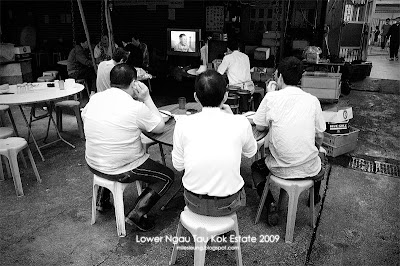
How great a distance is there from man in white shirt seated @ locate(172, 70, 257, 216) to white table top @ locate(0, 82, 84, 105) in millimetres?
2763

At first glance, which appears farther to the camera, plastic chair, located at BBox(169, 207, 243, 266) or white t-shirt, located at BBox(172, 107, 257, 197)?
plastic chair, located at BBox(169, 207, 243, 266)

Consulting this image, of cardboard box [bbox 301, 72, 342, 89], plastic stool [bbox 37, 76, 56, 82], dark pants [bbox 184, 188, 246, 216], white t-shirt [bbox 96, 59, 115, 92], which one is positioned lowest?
dark pants [bbox 184, 188, 246, 216]

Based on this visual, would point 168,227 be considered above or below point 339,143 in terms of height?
below

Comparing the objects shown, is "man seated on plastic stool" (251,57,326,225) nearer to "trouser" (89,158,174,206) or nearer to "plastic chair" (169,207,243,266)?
"plastic chair" (169,207,243,266)

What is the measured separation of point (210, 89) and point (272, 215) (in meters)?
1.59

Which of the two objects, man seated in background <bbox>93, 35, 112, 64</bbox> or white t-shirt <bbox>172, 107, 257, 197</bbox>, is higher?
man seated in background <bbox>93, 35, 112, 64</bbox>

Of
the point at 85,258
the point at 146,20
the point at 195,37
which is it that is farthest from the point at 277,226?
the point at 146,20

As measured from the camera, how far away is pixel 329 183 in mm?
4047

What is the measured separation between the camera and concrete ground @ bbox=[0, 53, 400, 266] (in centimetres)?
279

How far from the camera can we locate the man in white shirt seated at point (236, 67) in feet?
19.7

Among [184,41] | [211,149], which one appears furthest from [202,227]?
[184,41]

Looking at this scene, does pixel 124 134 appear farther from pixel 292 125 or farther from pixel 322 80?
pixel 322 80

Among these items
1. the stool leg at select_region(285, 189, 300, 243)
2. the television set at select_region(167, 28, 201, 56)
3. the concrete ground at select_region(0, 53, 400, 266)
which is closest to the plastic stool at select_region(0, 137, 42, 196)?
the concrete ground at select_region(0, 53, 400, 266)

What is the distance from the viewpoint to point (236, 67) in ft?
19.7
